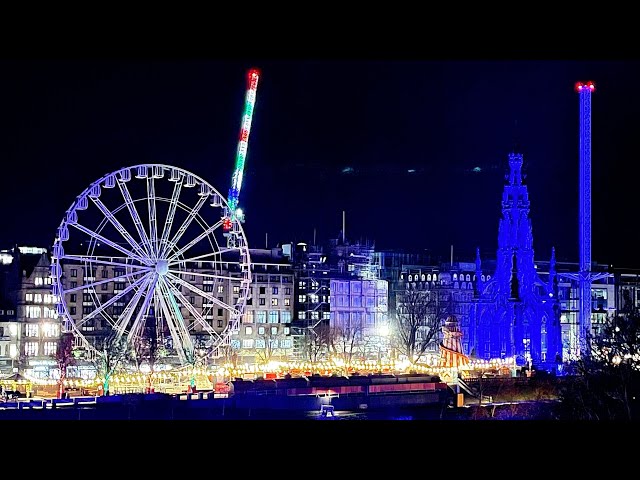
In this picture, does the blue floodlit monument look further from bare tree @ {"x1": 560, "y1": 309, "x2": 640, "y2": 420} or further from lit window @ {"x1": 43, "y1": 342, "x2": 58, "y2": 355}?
bare tree @ {"x1": 560, "y1": 309, "x2": 640, "y2": 420}

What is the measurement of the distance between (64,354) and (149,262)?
4.15 m

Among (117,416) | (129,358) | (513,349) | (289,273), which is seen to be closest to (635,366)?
(117,416)

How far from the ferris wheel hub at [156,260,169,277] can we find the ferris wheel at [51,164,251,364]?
14mm

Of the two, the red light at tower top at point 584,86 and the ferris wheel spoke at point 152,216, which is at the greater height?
the red light at tower top at point 584,86

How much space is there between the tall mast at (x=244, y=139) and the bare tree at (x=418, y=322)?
5242 millimetres

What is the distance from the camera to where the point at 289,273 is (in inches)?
1120

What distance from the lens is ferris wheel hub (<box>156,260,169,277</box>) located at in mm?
17594

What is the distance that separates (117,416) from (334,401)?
140 inches

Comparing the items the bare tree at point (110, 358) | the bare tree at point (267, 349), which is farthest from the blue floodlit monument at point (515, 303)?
the bare tree at point (110, 358)

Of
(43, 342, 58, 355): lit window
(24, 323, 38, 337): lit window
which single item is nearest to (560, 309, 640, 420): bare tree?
(43, 342, 58, 355): lit window

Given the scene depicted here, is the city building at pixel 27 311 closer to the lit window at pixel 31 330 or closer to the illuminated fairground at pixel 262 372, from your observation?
the lit window at pixel 31 330

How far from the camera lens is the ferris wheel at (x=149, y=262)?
17484 millimetres

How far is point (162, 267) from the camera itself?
694 inches

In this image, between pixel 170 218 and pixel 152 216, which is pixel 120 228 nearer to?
pixel 152 216
